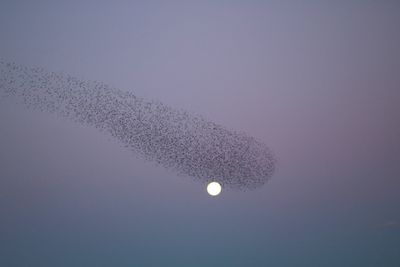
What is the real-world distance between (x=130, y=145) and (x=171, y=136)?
1.62 feet

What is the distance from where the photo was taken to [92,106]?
486 cm

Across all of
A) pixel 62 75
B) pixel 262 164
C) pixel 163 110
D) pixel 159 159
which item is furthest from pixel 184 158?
pixel 62 75

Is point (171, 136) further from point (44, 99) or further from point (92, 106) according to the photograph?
point (44, 99)

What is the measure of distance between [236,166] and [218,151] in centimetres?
28

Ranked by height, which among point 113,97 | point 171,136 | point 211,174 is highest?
point 113,97

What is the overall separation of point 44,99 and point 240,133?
231 centimetres

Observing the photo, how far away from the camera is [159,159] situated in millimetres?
4941

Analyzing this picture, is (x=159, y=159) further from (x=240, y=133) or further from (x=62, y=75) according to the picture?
(x=62, y=75)

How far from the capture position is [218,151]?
501cm

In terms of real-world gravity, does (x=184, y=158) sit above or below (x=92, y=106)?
below

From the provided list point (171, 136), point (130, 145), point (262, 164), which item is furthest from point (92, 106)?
point (262, 164)

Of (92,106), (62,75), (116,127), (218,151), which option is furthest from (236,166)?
(62,75)

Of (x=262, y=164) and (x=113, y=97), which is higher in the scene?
(x=113, y=97)

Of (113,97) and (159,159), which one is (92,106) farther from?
(159,159)
